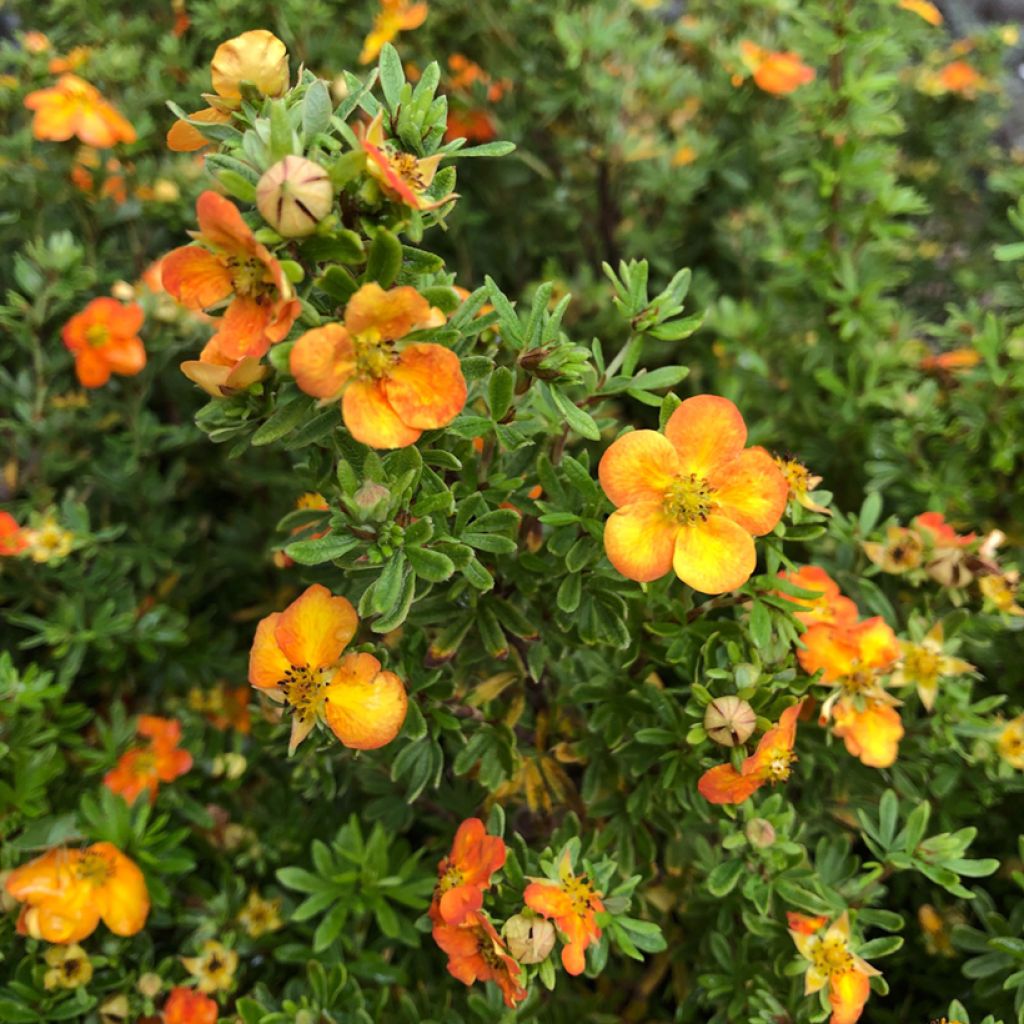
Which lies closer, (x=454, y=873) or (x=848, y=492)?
(x=454, y=873)

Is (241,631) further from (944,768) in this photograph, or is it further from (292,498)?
(944,768)

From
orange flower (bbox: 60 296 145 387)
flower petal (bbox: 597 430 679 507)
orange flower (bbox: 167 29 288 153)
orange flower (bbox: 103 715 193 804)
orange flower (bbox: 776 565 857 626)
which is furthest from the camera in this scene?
orange flower (bbox: 60 296 145 387)

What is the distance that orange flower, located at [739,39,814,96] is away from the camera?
2.02m

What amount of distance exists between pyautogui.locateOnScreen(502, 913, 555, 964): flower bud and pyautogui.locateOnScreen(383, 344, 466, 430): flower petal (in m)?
0.57

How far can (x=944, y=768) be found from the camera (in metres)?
1.44

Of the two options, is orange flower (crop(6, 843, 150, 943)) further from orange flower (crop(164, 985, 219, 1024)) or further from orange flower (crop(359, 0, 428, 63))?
orange flower (crop(359, 0, 428, 63))

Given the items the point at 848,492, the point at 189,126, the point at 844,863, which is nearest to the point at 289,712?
the point at 189,126

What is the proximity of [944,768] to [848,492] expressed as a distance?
2.53ft

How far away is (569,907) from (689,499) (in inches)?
19.3

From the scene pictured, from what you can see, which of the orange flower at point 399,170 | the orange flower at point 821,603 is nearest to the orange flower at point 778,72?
the orange flower at point 821,603

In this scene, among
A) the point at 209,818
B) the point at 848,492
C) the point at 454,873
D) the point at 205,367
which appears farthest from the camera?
the point at 848,492

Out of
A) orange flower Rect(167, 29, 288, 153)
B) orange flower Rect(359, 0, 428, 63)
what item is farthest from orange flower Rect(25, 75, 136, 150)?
orange flower Rect(167, 29, 288, 153)

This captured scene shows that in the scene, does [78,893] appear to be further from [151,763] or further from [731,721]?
[731,721]

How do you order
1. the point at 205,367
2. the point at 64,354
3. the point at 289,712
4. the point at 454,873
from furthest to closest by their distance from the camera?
1. the point at 64,354
2. the point at 454,873
3. the point at 289,712
4. the point at 205,367
